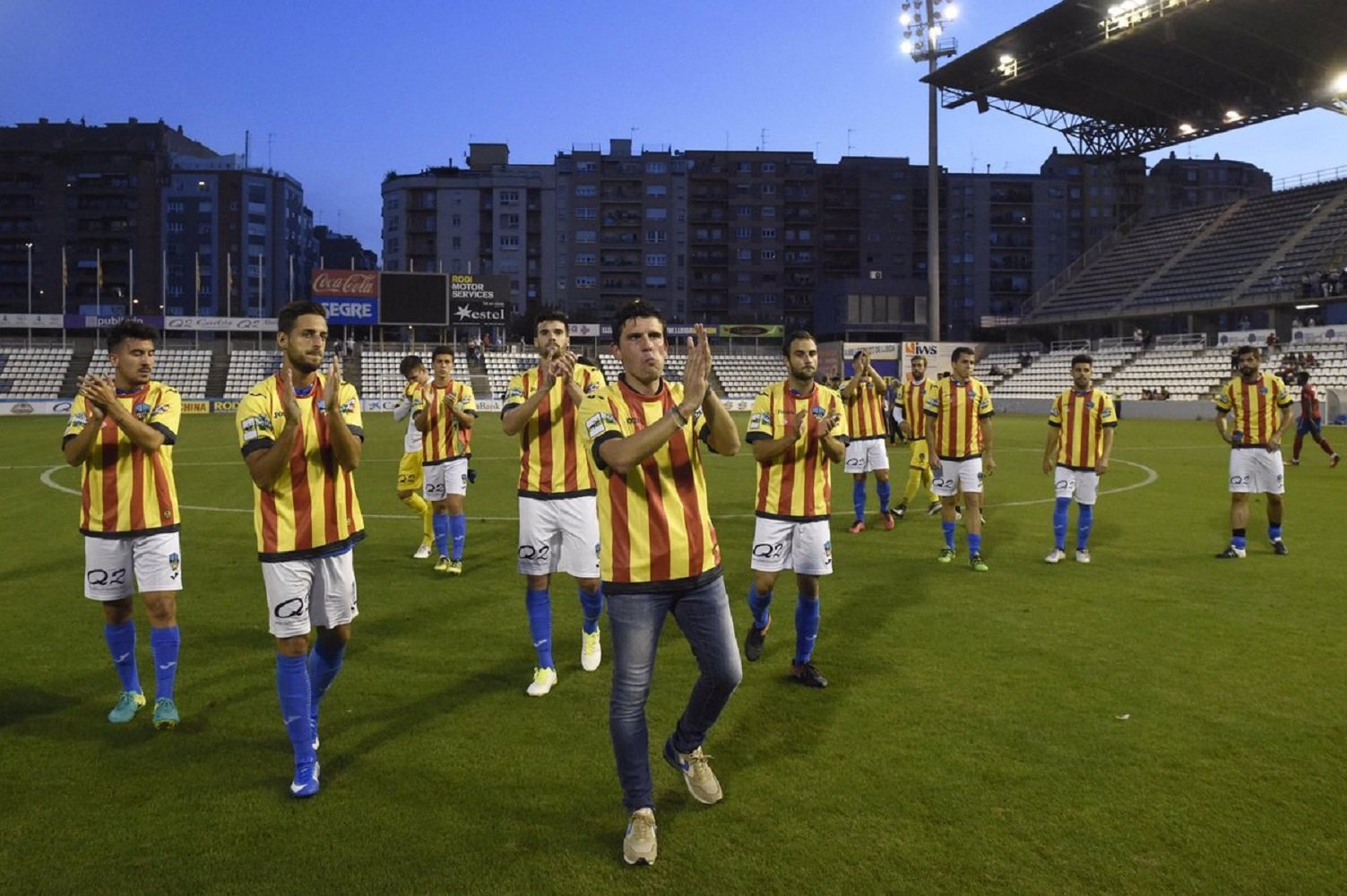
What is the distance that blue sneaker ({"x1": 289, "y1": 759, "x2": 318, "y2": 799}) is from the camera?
179 inches

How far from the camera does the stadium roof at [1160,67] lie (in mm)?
41906

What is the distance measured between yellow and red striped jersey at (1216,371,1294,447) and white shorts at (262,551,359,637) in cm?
999

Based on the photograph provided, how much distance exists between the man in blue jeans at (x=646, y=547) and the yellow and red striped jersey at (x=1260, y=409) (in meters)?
8.94

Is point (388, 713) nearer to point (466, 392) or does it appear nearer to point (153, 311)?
point (466, 392)

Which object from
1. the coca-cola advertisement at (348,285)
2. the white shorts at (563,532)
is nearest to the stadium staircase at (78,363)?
the coca-cola advertisement at (348,285)

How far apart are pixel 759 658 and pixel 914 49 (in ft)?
162

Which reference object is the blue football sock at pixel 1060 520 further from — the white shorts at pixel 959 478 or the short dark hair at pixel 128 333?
the short dark hair at pixel 128 333

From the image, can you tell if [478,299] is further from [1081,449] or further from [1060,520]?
[1060,520]

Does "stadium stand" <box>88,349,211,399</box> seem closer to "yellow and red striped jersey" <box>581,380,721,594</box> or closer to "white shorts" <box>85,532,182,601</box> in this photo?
"white shorts" <box>85,532,182,601</box>

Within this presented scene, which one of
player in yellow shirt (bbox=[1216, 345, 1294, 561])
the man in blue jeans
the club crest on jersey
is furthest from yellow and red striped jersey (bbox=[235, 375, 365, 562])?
player in yellow shirt (bbox=[1216, 345, 1294, 561])

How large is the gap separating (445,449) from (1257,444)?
9.25 metres

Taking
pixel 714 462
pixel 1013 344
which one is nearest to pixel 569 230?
pixel 1013 344

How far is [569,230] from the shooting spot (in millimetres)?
94062

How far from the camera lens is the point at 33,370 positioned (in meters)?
56.2
